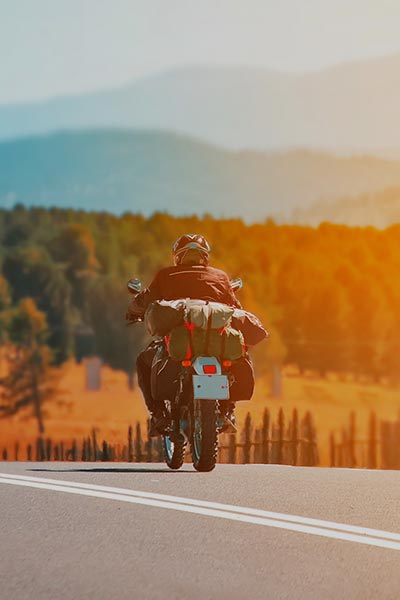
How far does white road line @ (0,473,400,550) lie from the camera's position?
9.48 metres

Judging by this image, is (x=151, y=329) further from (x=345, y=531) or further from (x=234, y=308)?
(x=345, y=531)

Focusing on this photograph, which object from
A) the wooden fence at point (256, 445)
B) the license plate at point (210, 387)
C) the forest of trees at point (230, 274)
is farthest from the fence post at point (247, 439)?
the forest of trees at point (230, 274)

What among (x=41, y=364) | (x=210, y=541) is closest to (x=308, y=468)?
(x=210, y=541)

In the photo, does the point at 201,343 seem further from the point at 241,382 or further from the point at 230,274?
the point at 230,274

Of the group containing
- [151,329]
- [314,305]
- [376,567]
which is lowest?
[376,567]

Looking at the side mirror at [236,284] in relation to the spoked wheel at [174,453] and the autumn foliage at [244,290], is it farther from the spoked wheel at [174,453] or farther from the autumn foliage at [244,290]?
the autumn foliage at [244,290]

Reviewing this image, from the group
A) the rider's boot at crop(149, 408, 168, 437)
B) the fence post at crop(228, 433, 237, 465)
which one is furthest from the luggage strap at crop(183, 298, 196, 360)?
the fence post at crop(228, 433, 237, 465)

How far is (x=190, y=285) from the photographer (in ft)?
45.2

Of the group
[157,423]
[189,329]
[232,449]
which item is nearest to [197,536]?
[189,329]

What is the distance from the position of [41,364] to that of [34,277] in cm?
731

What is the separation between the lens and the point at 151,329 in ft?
43.7

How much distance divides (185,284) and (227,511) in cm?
353

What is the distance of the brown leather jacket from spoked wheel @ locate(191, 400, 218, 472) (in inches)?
41.5

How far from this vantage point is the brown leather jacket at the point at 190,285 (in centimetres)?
1377
